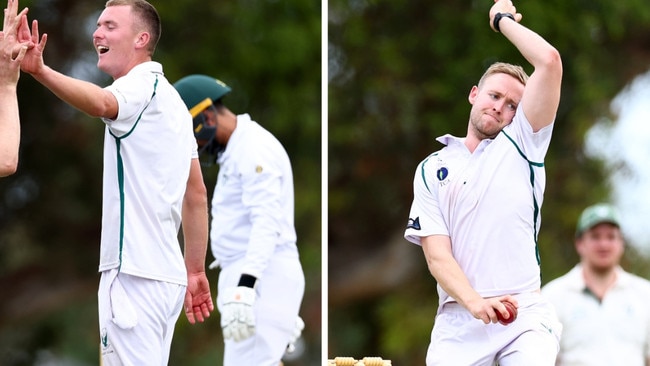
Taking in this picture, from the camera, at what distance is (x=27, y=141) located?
16859mm

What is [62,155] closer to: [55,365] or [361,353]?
[55,365]

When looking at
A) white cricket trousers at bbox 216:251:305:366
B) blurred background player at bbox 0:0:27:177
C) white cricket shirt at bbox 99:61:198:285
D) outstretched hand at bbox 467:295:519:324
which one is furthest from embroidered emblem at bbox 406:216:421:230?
white cricket trousers at bbox 216:251:305:366

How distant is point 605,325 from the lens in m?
8.86

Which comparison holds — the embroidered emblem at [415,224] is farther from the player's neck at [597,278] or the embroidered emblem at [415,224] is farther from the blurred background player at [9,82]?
the player's neck at [597,278]

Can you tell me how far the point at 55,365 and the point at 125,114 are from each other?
1088 cm

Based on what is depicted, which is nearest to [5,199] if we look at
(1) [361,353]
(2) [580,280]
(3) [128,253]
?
(1) [361,353]

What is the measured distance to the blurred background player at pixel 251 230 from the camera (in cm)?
794

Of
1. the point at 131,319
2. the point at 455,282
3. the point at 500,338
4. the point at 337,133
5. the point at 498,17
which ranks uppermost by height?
the point at 498,17

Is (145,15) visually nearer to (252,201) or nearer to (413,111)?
(252,201)

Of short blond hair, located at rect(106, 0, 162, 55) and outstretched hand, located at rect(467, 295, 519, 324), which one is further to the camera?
short blond hair, located at rect(106, 0, 162, 55)

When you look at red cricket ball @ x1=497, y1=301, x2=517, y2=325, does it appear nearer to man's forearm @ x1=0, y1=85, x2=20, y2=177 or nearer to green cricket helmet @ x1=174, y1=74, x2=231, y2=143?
man's forearm @ x1=0, y1=85, x2=20, y2=177

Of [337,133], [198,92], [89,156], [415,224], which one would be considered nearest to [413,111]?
[337,133]

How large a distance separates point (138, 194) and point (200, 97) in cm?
245

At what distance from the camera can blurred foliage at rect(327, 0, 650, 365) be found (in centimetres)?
1612
